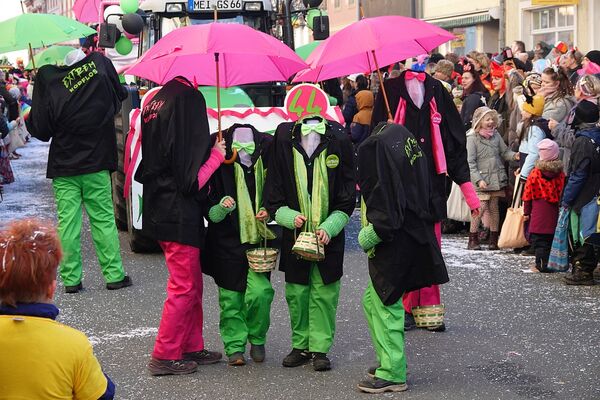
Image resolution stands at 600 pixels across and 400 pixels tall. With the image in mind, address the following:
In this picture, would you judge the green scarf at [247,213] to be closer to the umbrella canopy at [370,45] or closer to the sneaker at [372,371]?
the umbrella canopy at [370,45]

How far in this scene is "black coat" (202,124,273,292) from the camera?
22.2 ft

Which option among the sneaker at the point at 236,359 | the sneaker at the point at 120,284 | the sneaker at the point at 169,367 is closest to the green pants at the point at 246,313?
the sneaker at the point at 236,359

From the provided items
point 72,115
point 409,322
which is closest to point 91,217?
point 72,115

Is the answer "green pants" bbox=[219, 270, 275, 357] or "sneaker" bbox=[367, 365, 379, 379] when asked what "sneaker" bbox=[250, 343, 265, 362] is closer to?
"green pants" bbox=[219, 270, 275, 357]

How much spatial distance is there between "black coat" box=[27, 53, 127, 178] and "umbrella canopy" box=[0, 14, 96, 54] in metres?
0.39

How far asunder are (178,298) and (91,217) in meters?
3.02

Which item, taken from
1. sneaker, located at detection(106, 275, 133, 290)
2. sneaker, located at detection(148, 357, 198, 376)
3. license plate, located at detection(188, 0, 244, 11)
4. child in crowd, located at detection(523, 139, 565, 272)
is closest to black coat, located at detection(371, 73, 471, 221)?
sneaker, located at detection(148, 357, 198, 376)

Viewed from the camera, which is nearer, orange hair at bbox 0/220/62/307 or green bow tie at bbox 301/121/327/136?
orange hair at bbox 0/220/62/307

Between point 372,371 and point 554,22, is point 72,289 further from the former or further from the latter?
point 554,22

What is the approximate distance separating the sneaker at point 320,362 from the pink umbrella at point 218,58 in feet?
5.19

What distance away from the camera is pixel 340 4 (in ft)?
142

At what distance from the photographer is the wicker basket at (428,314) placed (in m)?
7.34

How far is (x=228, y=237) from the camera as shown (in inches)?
269

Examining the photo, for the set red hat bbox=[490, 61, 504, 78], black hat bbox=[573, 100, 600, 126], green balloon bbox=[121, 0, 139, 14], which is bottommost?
black hat bbox=[573, 100, 600, 126]
